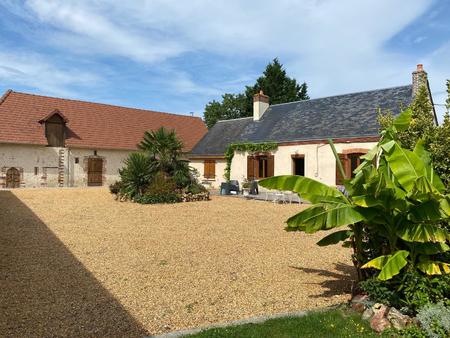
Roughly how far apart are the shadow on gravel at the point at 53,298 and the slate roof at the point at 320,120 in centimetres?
1356

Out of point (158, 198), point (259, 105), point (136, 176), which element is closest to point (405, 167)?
point (158, 198)

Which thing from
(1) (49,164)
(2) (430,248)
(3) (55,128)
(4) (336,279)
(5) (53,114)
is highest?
(5) (53,114)

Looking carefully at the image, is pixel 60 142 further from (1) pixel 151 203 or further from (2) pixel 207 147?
(1) pixel 151 203

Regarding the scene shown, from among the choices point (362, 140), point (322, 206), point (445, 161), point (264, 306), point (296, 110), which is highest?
point (296, 110)

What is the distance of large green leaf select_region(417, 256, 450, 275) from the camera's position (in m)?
4.10

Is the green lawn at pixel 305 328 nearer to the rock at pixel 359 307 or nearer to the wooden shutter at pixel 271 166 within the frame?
the rock at pixel 359 307

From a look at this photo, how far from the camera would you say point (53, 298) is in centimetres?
477

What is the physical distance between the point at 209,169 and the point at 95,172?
8207mm

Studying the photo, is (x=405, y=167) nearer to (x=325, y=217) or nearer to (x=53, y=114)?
(x=325, y=217)

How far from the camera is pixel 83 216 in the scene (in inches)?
460

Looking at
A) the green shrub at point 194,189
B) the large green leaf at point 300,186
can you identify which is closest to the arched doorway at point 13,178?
the green shrub at point 194,189

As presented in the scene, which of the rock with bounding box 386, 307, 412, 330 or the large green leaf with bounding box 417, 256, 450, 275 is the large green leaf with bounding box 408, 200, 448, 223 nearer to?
the large green leaf with bounding box 417, 256, 450, 275

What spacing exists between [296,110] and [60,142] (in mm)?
15639

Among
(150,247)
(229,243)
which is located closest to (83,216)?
(150,247)
